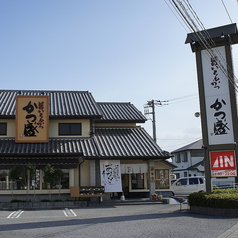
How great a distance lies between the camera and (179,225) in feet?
36.4

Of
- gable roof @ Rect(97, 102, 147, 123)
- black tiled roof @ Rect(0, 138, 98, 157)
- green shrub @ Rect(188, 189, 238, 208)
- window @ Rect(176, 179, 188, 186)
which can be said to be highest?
gable roof @ Rect(97, 102, 147, 123)

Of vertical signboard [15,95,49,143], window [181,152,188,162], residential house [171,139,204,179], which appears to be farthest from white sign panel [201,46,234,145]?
window [181,152,188,162]

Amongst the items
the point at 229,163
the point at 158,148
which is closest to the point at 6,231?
the point at 229,163

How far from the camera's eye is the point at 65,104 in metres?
24.2

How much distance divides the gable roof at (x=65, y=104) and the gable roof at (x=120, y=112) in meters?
1.18

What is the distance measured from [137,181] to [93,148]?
14.2ft

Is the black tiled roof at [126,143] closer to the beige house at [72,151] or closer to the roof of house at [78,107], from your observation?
the beige house at [72,151]

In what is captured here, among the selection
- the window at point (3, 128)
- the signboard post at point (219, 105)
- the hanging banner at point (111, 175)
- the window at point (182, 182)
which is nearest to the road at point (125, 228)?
the signboard post at point (219, 105)

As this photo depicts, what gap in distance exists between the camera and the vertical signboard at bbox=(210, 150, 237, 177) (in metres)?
15.3

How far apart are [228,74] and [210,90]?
3.64 ft

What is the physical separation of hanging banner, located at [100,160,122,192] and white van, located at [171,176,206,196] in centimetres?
632

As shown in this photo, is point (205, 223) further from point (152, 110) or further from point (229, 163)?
point (152, 110)

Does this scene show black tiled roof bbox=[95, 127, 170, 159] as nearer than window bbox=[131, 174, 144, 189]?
Yes

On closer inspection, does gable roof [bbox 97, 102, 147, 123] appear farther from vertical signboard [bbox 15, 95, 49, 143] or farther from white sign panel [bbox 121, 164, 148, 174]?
vertical signboard [bbox 15, 95, 49, 143]
